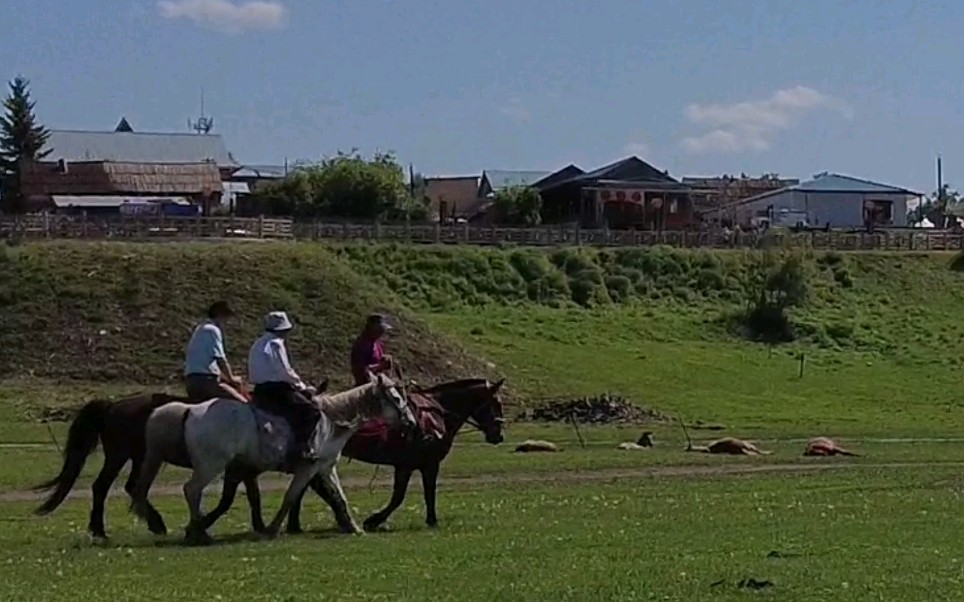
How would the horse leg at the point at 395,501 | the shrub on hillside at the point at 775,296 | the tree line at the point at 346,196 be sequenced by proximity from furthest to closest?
the tree line at the point at 346,196 < the shrub on hillside at the point at 775,296 < the horse leg at the point at 395,501

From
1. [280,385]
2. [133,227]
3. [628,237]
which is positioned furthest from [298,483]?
[628,237]

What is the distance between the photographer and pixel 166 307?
66.2 meters

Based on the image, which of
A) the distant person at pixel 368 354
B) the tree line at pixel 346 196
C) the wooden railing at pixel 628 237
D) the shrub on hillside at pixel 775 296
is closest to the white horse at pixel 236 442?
the distant person at pixel 368 354

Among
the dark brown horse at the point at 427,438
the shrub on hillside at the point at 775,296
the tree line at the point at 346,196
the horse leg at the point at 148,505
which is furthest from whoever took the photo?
the tree line at the point at 346,196

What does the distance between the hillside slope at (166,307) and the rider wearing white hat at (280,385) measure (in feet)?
127

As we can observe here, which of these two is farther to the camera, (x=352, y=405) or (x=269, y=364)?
(x=352, y=405)

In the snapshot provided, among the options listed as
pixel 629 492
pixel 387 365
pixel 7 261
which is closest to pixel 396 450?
pixel 387 365

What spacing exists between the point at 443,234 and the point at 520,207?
26.9 m

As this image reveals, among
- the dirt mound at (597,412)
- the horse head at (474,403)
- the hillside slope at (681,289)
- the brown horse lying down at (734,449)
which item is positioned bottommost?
the dirt mound at (597,412)

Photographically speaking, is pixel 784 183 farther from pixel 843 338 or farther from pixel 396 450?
pixel 396 450

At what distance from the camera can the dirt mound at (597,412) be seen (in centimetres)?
5522

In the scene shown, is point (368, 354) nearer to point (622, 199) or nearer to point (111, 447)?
point (111, 447)

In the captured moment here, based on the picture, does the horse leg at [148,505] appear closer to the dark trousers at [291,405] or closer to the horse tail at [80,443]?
the horse tail at [80,443]

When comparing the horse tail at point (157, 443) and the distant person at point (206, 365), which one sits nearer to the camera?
the horse tail at point (157, 443)
